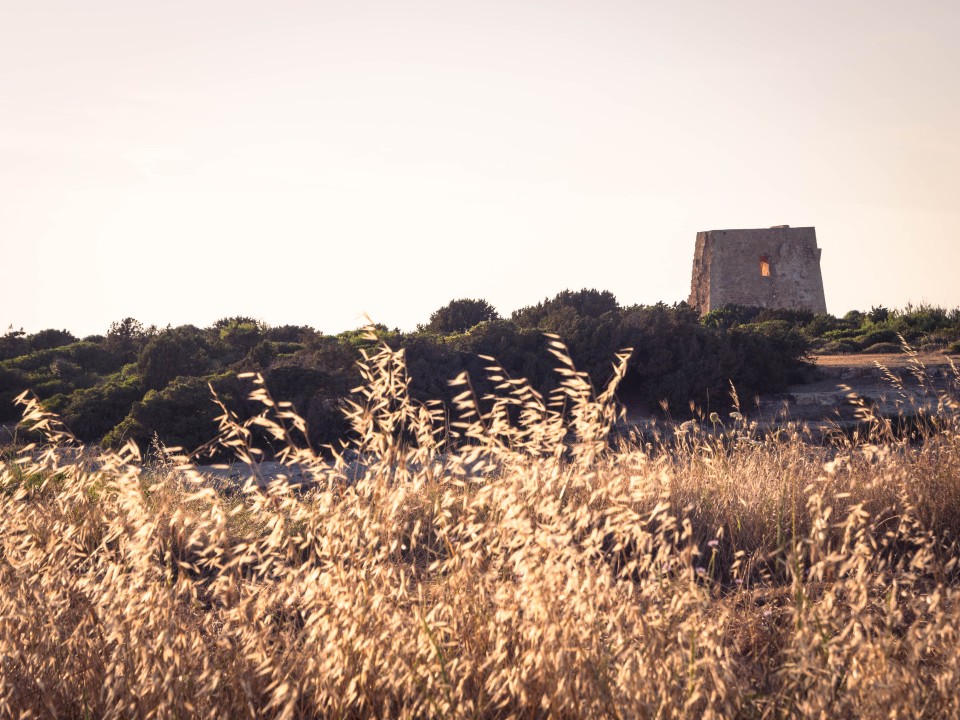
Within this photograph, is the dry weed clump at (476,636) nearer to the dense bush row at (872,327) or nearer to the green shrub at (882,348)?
the dense bush row at (872,327)

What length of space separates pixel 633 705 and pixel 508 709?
58 centimetres

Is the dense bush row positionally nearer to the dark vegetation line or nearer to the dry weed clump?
the dark vegetation line

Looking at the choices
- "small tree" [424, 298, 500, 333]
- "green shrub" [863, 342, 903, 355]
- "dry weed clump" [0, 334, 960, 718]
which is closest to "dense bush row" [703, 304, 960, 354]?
"green shrub" [863, 342, 903, 355]

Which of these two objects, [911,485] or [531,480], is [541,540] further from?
[911,485]

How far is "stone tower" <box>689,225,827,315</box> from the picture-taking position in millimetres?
34094

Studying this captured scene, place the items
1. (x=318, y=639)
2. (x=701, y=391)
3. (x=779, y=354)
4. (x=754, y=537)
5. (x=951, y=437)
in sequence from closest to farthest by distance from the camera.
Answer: (x=318, y=639) → (x=754, y=537) → (x=951, y=437) → (x=701, y=391) → (x=779, y=354)

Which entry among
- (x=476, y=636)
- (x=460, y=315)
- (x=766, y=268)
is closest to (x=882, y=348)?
(x=460, y=315)

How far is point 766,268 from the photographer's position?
3438cm

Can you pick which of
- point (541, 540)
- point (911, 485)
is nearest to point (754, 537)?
point (911, 485)

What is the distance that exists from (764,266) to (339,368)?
1041 inches

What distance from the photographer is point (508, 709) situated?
273 cm

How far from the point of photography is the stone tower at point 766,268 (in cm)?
3409

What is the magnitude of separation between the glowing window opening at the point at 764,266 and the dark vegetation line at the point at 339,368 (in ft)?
60.0

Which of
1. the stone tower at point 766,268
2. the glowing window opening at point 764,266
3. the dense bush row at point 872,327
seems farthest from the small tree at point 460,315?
the glowing window opening at point 764,266
